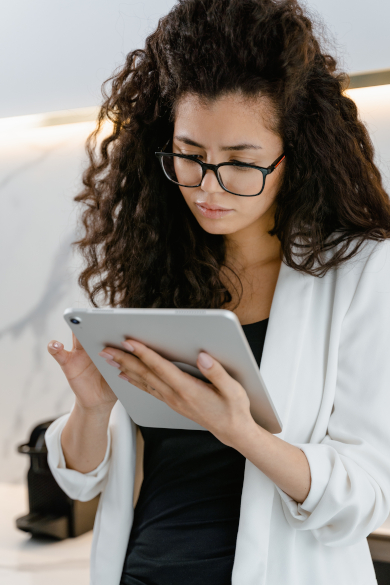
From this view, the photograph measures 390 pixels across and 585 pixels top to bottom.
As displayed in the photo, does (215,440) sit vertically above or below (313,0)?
below

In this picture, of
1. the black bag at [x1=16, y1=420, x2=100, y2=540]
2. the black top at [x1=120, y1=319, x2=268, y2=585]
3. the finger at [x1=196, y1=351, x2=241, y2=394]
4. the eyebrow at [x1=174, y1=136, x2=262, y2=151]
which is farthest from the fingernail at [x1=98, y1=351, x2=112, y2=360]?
the black bag at [x1=16, y1=420, x2=100, y2=540]

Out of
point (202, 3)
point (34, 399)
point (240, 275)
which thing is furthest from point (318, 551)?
point (34, 399)

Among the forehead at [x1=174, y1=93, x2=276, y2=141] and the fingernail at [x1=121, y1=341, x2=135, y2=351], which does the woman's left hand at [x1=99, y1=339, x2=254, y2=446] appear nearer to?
the fingernail at [x1=121, y1=341, x2=135, y2=351]

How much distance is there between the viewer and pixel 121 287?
106cm

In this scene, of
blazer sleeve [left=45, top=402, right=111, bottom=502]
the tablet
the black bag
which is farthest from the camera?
the black bag

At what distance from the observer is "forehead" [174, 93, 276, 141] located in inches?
31.2

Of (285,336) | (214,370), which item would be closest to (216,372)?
(214,370)

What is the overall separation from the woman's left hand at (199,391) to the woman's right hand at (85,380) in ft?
0.73

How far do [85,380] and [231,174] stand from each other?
0.41 metres

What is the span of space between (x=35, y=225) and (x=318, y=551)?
57.6 inches

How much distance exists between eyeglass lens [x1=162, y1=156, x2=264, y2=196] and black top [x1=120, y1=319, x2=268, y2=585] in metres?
0.22

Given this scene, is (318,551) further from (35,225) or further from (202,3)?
(35,225)

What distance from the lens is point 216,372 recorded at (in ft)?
2.04

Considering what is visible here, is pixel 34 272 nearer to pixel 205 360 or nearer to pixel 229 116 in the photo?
pixel 229 116
